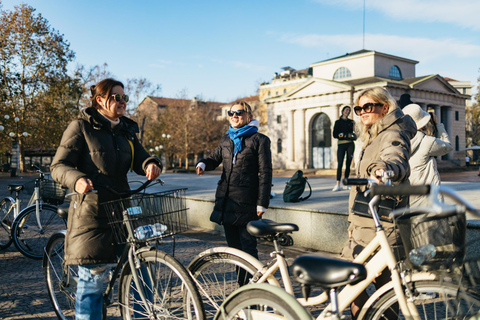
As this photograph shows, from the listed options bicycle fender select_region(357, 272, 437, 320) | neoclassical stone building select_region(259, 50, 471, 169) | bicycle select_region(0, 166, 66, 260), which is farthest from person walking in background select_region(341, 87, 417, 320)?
neoclassical stone building select_region(259, 50, 471, 169)

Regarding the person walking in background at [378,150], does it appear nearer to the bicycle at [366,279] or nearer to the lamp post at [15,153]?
the bicycle at [366,279]

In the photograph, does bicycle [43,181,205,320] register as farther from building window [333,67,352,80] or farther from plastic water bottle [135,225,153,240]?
building window [333,67,352,80]

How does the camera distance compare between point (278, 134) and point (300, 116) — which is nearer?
point (300, 116)

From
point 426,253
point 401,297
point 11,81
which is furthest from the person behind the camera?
point 11,81

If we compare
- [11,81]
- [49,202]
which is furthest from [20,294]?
[11,81]

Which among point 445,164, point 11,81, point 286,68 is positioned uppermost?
point 286,68

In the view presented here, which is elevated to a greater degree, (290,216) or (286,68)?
(286,68)

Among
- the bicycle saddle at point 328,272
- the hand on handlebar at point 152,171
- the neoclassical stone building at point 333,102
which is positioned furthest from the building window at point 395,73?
the bicycle saddle at point 328,272

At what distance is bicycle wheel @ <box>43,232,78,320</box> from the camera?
394cm

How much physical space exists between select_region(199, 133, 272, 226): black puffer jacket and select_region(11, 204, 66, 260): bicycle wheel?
338 cm

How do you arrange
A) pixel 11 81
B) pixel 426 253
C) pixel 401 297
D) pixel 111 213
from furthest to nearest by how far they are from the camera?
pixel 11 81 < pixel 111 213 < pixel 401 297 < pixel 426 253

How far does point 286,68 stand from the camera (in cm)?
9875

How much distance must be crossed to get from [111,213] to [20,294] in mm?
2643

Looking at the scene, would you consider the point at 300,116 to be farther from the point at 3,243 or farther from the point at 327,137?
the point at 3,243
